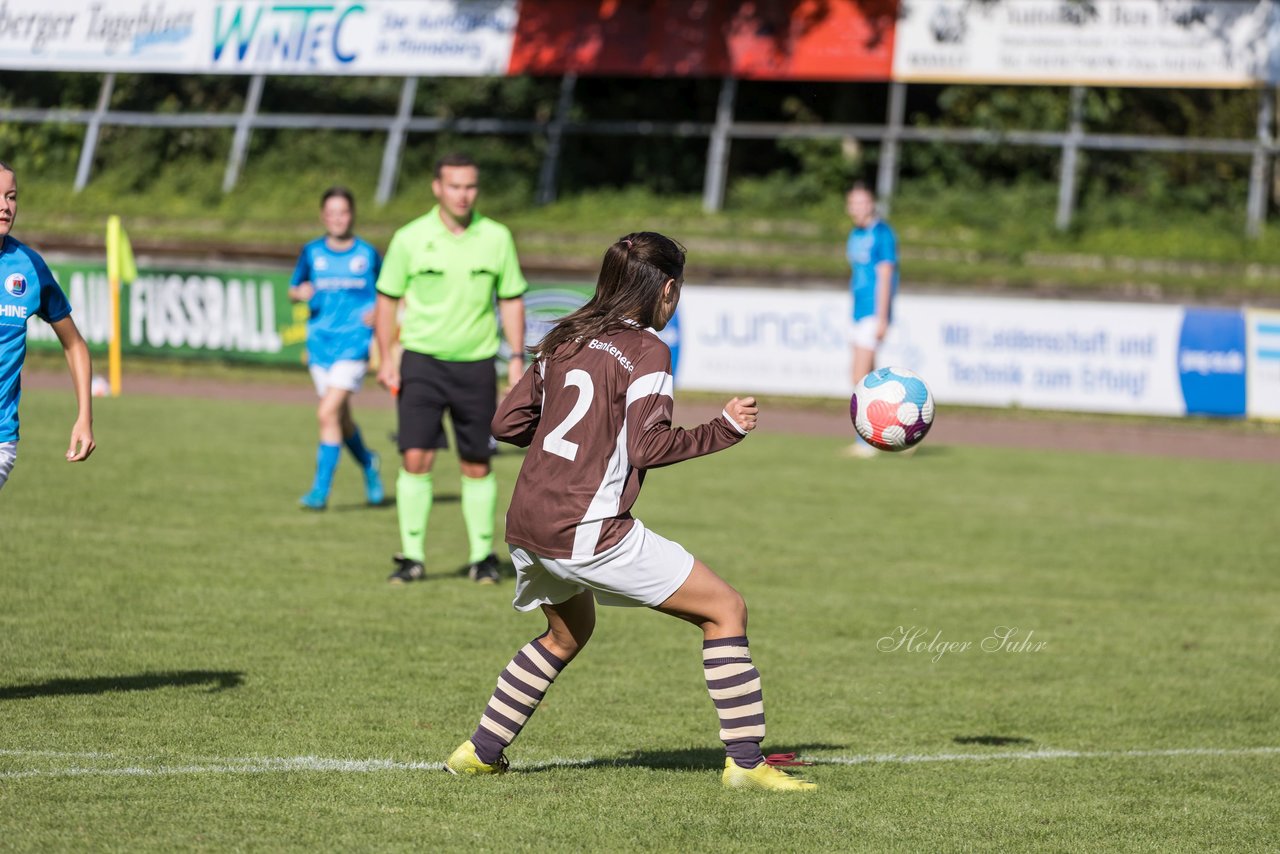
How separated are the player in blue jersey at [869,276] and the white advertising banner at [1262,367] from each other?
5.52m

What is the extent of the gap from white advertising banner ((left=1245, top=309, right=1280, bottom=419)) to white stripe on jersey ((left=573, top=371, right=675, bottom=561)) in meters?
15.8

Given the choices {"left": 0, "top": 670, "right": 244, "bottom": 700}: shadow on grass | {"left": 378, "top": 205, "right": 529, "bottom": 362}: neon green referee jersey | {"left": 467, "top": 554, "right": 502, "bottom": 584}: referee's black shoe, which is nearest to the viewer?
{"left": 0, "top": 670, "right": 244, "bottom": 700}: shadow on grass

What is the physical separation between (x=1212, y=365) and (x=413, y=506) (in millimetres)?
13215

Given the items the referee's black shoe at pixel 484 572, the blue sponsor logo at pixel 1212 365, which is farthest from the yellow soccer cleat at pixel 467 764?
the blue sponsor logo at pixel 1212 365

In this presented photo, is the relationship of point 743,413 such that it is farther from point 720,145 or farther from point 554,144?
point 554,144

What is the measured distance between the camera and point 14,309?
18.9 ft

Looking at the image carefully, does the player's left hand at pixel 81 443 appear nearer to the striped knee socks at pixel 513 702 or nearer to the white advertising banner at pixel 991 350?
the striped knee socks at pixel 513 702

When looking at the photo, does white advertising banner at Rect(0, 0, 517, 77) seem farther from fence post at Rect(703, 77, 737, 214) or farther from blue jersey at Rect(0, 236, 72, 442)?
blue jersey at Rect(0, 236, 72, 442)

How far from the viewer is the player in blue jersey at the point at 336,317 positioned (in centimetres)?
1167

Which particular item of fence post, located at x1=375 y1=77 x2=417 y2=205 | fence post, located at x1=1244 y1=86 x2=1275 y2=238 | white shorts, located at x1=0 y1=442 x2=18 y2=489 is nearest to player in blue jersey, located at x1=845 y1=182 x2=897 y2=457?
white shorts, located at x1=0 y1=442 x2=18 y2=489

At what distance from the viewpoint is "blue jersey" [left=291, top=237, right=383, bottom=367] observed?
461 inches

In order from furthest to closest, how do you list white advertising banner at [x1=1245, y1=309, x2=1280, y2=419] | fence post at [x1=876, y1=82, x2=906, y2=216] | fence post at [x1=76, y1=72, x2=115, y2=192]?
fence post at [x1=76, y1=72, x2=115, y2=192] → fence post at [x1=876, y1=82, x2=906, y2=216] → white advertising banner at [x1=1245, y1=309, x2=1280, y2=419]

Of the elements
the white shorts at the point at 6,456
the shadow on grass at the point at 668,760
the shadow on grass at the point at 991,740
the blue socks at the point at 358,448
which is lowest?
the shadow on grass at the point at 991,740

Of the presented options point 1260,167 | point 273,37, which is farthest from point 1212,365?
point 273,37
